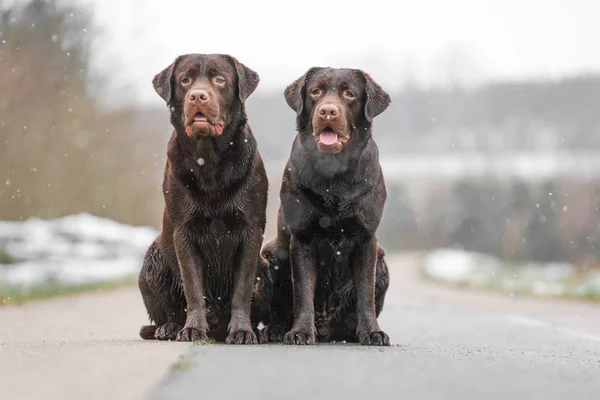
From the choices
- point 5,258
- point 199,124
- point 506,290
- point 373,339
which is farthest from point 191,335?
point 506,290

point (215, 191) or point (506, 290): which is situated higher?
point (215, 191)

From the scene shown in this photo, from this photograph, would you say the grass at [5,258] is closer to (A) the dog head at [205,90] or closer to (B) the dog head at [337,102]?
(A) the dog head at [205,90]

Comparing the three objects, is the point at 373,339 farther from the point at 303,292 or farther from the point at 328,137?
the point at 328,137

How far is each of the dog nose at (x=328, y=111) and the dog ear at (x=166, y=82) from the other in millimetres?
1141

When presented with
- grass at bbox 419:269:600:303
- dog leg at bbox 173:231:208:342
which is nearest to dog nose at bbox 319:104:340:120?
dog leg at bbox 173:231:208:342

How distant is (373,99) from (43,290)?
10030 millimetres

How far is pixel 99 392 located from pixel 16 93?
16.0 metres

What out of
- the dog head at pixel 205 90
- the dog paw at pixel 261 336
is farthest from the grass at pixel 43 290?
the dog head at pixel 205 90

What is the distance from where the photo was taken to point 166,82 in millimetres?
6945

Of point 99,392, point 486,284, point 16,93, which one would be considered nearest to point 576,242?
point 486,284

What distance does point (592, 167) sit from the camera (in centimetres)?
3841

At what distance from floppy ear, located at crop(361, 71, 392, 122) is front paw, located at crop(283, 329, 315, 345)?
168 centimetres

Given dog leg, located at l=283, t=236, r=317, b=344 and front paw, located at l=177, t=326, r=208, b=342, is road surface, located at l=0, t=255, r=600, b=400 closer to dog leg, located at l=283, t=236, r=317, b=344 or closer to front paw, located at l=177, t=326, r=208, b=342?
front paw, located at l=177, t=326, r=208, b=342

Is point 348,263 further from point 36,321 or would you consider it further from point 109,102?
point 109,102
